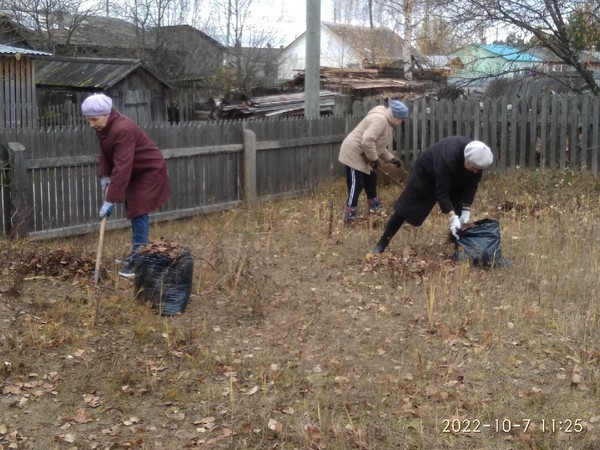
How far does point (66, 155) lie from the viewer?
9.75 metres

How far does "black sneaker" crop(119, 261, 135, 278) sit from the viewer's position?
7410mm

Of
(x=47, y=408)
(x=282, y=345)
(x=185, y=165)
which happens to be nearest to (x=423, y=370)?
(x=282, y=345)

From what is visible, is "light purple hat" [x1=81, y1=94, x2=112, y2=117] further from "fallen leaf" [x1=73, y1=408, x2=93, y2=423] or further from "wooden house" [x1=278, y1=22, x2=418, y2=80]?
"wooden house" [x1=278, y1=22, x2=418, y2=80]

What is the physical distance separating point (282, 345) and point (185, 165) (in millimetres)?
5861

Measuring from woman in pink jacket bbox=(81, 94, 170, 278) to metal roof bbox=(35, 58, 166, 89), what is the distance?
1525 cm

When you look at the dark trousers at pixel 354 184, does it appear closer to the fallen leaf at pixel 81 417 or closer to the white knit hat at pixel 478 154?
the white knit hat at pixel 478 154

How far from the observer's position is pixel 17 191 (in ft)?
30.1

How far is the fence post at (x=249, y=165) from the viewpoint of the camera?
488 inches

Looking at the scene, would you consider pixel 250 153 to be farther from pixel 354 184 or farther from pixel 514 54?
pixel 514 54

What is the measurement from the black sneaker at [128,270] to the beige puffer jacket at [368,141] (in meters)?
3.76

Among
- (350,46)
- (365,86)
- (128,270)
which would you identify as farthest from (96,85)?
(350,46)

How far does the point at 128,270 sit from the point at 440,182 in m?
2.92

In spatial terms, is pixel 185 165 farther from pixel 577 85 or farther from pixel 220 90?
pixel 220 90
